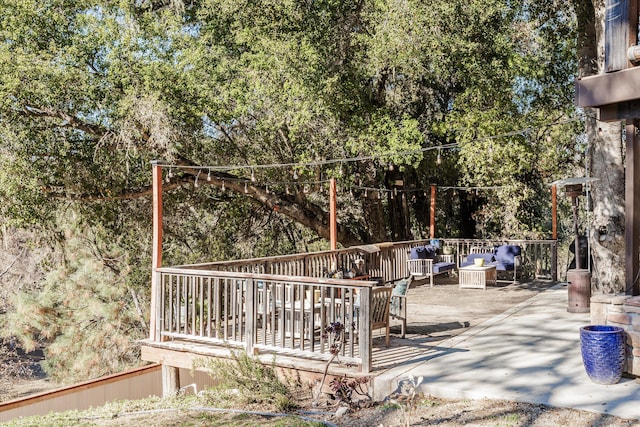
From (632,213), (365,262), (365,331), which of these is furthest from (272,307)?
(365,262)

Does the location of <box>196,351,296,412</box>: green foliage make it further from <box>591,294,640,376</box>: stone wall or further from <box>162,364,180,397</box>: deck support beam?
<box>591,294,640,376</box>: stone wall

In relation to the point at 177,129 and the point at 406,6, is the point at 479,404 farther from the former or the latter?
the point at 406,6

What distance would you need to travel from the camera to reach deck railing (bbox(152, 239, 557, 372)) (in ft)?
18.7

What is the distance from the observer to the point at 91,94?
434 inches

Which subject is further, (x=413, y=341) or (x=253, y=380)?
(x=413, y=341)

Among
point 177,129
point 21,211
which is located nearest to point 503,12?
point 177,129

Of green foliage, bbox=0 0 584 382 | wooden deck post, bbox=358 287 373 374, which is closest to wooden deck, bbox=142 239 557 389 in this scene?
wooden deck post, bbox=358 287 373 374

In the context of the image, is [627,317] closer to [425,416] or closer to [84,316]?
[425,416]

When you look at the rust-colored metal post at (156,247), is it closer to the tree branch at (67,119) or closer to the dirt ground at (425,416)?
the dirt ground at (425,416)

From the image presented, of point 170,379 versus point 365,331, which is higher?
point 365,331

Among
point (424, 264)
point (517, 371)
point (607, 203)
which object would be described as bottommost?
point (517, 371)

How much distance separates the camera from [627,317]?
527cm

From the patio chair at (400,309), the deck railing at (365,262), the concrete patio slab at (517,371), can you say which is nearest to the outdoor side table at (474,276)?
the deck railing at (365,262)

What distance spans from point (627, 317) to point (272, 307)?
11.3 feet
